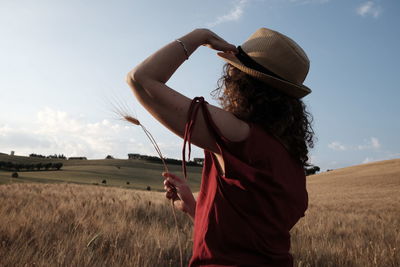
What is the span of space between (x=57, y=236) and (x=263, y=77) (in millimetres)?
2368

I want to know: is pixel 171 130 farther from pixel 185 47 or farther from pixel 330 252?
pixel 330 252

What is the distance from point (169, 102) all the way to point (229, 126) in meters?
0.24

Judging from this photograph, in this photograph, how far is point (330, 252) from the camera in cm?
332

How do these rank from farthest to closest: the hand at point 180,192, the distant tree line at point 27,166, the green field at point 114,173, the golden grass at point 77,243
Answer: the distant tree line at point 27,166 < the green field at point 114,173 < the golden grass at point 77,243 < the hand at point 180,192

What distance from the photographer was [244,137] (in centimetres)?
133

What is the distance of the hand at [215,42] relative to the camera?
152cm

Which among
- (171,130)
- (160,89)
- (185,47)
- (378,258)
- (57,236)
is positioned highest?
(185,47)

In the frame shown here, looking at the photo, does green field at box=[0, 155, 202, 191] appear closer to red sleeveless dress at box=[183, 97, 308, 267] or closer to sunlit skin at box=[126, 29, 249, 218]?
red sleeveless dress at box=[183, 97, 308, 267]

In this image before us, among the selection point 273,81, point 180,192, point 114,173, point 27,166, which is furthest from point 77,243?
point 27,166

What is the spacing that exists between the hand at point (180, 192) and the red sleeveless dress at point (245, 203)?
507mm

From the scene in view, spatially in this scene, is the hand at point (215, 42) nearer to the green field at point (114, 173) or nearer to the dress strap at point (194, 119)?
the dress strap at point (194, 119)

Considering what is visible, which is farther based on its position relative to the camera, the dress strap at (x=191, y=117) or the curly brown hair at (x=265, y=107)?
the curly brown hair at (x=265, y=107)

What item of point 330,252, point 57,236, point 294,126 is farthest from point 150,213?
point 294,126

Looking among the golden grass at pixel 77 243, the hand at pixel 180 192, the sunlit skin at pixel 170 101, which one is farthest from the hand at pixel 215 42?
the golden grass at pixel 77 243
